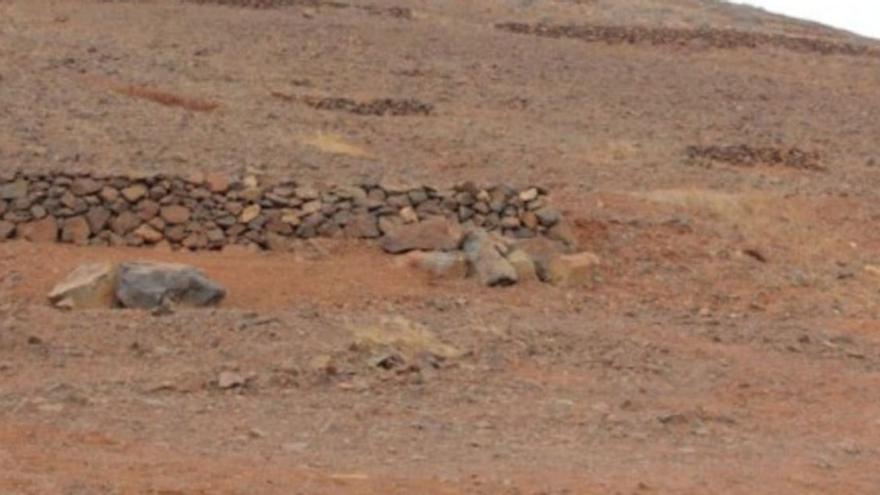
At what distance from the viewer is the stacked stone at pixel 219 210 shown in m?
14.6

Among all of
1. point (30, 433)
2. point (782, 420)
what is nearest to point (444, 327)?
point (782, 420)

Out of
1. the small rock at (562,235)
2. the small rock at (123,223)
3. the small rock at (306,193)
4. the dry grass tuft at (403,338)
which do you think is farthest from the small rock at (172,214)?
the small rock at (562,235)

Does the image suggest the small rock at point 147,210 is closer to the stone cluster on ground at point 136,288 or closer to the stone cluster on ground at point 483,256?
the stone cluster on ground at point 136,288

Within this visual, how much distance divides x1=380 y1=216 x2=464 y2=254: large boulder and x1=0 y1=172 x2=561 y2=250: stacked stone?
0.69ft

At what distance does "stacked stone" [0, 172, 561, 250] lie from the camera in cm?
1455

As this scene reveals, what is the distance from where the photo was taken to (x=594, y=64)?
25406 mm

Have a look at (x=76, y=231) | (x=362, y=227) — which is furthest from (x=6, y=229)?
(x=362, y=227)

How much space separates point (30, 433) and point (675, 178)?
34.6ft

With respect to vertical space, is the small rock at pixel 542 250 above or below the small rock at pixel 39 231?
above

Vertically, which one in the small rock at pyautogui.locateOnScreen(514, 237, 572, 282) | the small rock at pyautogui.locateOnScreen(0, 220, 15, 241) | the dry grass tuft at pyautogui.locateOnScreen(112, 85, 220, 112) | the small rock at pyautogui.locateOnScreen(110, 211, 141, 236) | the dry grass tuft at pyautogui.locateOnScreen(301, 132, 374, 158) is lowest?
the small rock at pyautogui.locateOnScreen(0, 220, 15, 241)

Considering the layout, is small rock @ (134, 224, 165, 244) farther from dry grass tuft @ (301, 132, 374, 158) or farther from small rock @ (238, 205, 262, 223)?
dry grass tuft @ (301, 132, 374, 158)

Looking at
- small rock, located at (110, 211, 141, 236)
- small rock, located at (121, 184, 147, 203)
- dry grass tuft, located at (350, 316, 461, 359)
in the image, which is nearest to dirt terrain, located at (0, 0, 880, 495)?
dry grass tuft, located at (350, 316, 461, 359)

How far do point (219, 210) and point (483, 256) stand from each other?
7.86 ft

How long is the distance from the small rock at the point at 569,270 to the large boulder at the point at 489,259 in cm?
42
